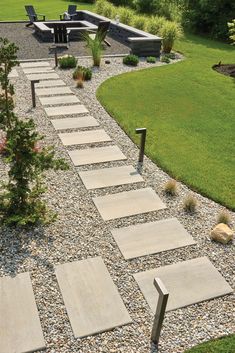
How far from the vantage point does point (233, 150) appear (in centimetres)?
891

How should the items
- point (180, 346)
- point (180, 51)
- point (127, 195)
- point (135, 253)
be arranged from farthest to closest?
point (180, 51)
point (127, 195)
point (135, 253)
point (180, 346)

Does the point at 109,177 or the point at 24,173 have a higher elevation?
the point at 24,173

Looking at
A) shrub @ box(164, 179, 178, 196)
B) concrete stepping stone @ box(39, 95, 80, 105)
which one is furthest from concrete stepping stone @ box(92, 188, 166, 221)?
concrete stepping stone @ box(39, 95, 80, 105)

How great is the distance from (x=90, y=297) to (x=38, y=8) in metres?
33.0

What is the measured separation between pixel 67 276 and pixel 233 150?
579 cm

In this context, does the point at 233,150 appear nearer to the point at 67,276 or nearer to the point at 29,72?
the point at 67,276

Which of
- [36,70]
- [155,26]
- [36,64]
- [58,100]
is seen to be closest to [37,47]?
[36,64]

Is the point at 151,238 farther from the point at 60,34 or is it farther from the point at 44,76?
the point at 60,34

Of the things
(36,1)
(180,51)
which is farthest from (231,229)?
(36,1)

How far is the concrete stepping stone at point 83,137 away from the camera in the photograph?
8.69m

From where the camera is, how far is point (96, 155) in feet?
26.7

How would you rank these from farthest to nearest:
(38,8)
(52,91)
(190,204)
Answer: (38,8) → (52,91) → (190,204)

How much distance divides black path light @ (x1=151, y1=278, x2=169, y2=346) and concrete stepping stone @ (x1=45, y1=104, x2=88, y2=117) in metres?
7.29

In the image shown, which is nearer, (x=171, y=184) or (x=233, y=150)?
(x=171, y=184)
